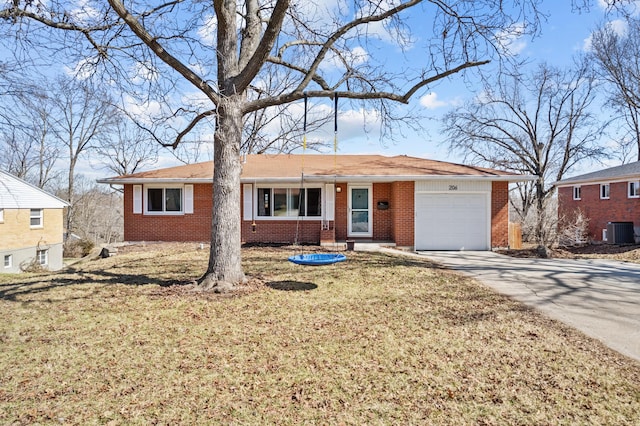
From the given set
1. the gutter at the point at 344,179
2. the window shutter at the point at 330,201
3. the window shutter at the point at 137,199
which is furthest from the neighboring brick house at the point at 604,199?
the window shutter at the point at 137,199

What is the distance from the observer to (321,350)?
4523mm

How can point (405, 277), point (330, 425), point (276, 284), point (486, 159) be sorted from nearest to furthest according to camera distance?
point (330, 425) → point (276, 284) → point (405, 277) → point (486, 159)

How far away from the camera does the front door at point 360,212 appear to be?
14.8 metres

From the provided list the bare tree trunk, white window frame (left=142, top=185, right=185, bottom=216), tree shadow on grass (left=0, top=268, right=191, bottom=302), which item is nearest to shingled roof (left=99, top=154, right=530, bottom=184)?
white window frame (left=142, top=185, right=185, bottom=216)

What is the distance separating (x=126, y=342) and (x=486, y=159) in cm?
2538

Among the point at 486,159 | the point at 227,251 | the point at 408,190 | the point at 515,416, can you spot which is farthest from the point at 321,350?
the point at 486,159

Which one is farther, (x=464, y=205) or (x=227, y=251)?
(x=464, y=205)

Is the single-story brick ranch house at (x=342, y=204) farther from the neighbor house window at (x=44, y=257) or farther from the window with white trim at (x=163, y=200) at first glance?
the neighbor house window at (x=44, y=257)

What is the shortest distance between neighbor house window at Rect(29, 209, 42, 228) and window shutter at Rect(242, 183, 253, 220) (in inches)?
681

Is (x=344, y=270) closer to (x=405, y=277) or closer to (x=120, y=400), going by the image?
(x=405, y=277)

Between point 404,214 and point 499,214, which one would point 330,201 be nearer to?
point 404,214

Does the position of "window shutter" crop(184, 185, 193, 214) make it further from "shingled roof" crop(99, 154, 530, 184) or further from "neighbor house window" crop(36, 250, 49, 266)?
"neighbor house window" crop(36, 250, 49, 266)

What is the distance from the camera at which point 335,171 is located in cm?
1470

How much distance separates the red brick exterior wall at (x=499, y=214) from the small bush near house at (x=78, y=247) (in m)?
24.4
